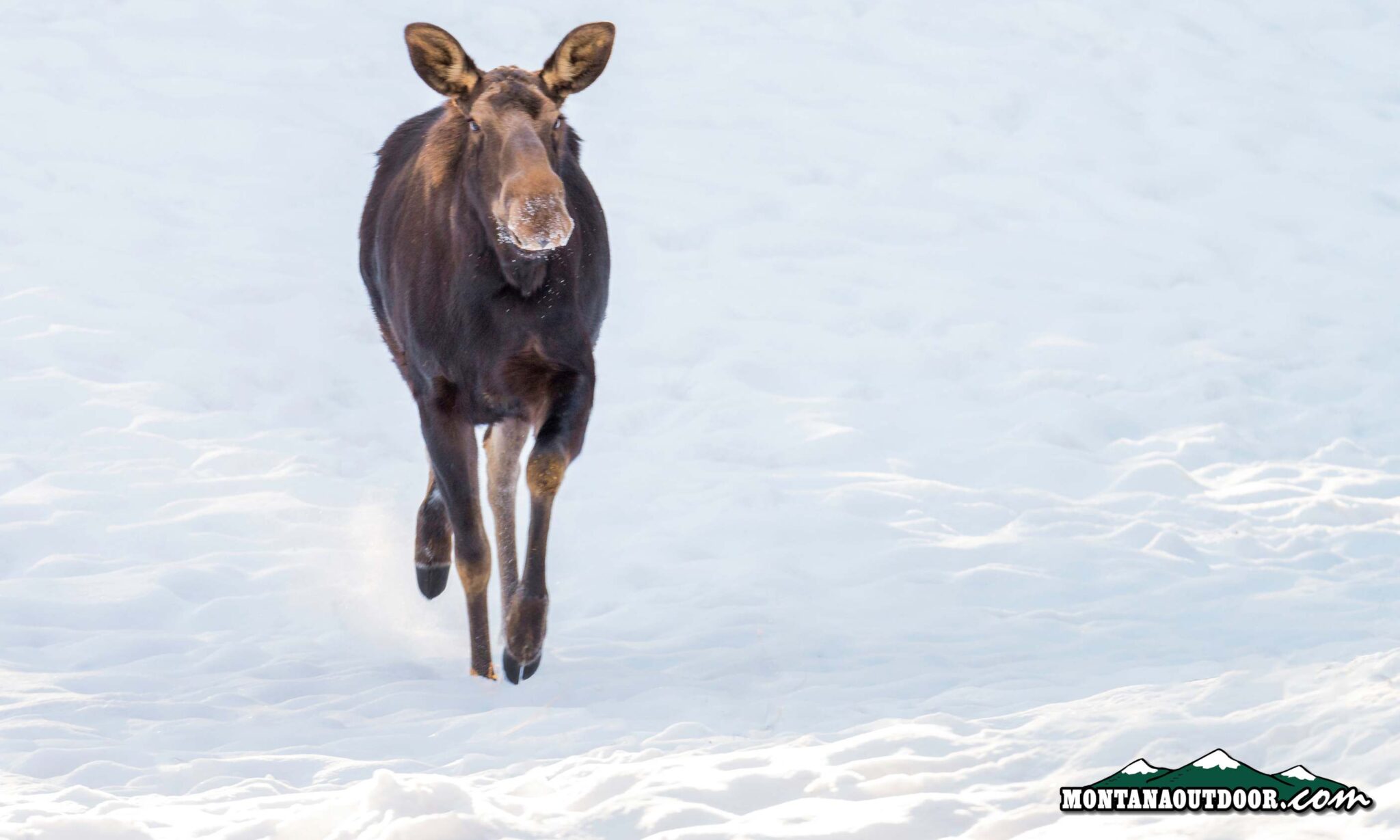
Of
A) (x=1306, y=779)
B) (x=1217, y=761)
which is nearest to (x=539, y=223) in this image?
(x=1217, y=761)

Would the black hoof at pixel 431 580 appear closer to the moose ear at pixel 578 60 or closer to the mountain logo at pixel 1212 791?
the moose ear at pixel 578 60

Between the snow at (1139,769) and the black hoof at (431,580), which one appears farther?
the black hoof at (431,580)

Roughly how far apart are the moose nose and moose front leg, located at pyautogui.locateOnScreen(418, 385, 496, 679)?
44.3 inches

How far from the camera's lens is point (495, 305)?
5520mm

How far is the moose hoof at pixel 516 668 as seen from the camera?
552cm

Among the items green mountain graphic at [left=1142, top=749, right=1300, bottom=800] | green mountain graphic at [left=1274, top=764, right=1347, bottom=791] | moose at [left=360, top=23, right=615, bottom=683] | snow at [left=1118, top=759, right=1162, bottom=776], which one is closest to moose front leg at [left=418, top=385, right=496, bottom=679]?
moose at [left=360, top=23, right=615, bottom=683]

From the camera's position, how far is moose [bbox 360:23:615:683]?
5410mm

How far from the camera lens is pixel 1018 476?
336 inches

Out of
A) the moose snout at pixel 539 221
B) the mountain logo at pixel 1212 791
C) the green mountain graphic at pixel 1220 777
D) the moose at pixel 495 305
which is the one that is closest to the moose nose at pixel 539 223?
the moose snout at pixel 539 221

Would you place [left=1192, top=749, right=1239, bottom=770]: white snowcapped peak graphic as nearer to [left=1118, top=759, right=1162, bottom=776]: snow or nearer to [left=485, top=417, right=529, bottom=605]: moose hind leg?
[left=1118, top=759, right=1162, bottom=776]: snow

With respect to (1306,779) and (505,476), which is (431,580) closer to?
(505,476)

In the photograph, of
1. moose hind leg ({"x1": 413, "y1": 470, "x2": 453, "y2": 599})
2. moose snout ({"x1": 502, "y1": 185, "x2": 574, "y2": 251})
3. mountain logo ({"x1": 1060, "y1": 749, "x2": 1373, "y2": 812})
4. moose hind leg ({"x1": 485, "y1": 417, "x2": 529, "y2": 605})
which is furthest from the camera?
moose hind leg ({"x1": 413, "y1": 470, "x2": 453, "y2": 599})

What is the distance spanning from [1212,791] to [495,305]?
3025 mm

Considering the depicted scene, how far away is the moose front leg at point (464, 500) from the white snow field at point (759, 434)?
0.32 metres
